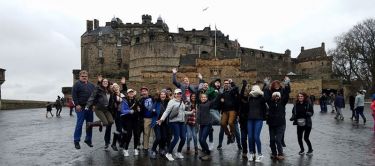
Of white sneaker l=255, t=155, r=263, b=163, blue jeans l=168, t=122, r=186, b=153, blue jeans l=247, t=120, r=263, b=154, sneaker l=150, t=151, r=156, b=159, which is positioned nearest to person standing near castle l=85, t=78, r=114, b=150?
sneaker l=150, t=151, r=156, b=159

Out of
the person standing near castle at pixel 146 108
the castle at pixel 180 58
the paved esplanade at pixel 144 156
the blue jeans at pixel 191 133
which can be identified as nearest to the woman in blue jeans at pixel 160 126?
the person standing near castle at pixel 146 108

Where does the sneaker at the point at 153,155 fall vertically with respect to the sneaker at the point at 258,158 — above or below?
above

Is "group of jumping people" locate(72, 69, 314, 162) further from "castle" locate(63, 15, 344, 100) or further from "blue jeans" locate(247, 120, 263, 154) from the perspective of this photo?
"castle" locate(63, 15, 344, 100)

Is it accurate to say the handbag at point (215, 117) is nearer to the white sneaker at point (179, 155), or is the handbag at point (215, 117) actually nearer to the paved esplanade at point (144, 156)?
the paved esplanade at point (144, 156)

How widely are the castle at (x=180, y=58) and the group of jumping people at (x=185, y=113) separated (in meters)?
46.5

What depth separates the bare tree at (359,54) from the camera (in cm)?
5653

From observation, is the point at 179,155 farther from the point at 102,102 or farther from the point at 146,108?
the point at 102,102

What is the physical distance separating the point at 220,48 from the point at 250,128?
66636 millimetres

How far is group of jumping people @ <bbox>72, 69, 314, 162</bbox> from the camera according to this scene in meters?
10.6

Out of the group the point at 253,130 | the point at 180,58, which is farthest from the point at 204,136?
the point at 180,58

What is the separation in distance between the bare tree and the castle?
9.27 ft

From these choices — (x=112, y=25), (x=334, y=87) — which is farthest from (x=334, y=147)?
(x=112, y=25)

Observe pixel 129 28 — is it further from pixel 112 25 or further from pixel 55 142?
pixel 55 142

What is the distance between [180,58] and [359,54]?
23757 millimetres
